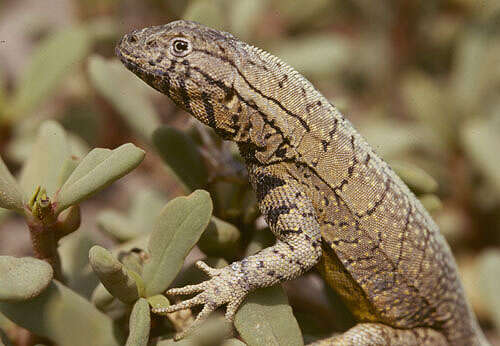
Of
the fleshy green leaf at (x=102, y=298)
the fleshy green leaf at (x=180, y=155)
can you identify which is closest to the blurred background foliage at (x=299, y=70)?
the fleshy green leaf at (x=180, y=155)

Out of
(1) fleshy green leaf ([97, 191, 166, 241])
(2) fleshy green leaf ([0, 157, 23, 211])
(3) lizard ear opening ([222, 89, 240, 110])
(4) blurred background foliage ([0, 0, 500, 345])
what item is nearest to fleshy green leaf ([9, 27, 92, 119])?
(4) blurred background foliage ([0, 0, 500, 345])

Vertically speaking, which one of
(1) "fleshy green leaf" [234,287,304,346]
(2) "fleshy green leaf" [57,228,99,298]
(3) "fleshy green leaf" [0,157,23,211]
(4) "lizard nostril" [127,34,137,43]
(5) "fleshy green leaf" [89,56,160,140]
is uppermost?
(4) "lizard nostril" [127,34,137,43]

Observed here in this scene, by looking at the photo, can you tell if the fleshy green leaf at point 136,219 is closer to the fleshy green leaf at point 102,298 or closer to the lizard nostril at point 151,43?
the fleshy green leaf at point 102,298

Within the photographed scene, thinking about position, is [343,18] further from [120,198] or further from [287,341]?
[287,341]

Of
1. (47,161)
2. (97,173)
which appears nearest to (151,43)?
(47,161)

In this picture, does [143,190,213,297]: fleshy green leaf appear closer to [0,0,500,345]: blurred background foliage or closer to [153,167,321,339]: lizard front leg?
[153,167,321,339]: lizard front leg

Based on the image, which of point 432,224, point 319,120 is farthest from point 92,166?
point 432,224
